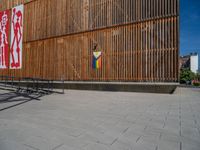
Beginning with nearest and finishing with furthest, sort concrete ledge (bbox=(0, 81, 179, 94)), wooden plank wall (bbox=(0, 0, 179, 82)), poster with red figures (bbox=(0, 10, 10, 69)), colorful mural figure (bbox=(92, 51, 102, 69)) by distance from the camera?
concrete ledge (bbox=(0, 81, 179, 94))
wooden plank wall (bbox=(0, 0, 179, 82))
colorful mural figure (bbox=(92, 51, 102, 69))
poster with red figures (bbox=(0, 10, 10, 69))

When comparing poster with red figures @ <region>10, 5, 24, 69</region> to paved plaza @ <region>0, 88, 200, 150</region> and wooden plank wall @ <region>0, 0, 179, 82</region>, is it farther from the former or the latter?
paved plaza @ <region>0, 88, 200, 150</region>

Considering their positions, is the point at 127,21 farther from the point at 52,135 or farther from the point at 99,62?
the point at 52,135

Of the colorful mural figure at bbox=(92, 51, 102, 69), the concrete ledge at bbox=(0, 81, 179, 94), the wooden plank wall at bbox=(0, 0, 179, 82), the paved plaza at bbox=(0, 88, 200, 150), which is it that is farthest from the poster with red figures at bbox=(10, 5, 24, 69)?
the paved plaza at bbox=(0, 88, 200, 150)

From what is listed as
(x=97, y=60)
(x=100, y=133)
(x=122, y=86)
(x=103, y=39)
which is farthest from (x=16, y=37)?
(x=100, y=133)

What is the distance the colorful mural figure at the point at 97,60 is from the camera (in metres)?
11.1

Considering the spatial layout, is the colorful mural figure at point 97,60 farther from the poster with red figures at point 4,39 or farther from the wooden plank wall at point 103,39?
the poster with red figures at point 4,39

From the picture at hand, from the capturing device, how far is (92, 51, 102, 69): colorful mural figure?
11078 millimetres

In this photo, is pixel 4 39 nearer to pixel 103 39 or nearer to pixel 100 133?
pixel 103 39

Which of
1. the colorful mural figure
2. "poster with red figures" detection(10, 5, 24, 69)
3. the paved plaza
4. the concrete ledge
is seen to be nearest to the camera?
the paved plaza

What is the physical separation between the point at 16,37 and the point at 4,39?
1.96 m

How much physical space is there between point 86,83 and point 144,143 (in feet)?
29.7

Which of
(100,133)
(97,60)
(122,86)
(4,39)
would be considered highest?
(4,39)

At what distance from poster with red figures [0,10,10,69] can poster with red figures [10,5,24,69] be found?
805mm

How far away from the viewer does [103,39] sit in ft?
36.5
